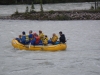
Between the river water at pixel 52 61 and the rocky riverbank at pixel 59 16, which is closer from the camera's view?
the river water at pixel 52 61

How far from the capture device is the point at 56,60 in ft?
64.9

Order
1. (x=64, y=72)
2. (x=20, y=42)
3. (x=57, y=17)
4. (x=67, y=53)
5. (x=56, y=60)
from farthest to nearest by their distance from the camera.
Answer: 1. (x=57, y=17)
2. (x=20, y=42)
3. (x=67, y=53)
4. (x=56, y=60)
5. (x=64, y=72)

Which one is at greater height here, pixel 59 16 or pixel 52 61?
pixel 59 16

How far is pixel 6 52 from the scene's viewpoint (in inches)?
889

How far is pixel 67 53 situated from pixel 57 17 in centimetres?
3500

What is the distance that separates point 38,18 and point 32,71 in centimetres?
4053

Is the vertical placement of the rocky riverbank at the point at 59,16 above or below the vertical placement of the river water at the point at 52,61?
above

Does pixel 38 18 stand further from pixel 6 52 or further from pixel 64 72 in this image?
pixel 64 72

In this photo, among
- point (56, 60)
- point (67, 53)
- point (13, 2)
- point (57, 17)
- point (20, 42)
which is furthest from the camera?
point (13, 2)

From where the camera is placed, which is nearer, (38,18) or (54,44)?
(54,44)

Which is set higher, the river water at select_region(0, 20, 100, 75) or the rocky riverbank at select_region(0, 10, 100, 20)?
the rocky riverbank at select_region(0, 10, 100, 20)

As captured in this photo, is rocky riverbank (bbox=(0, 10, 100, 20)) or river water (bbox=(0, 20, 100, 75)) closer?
river water (bbox=(0, 20, 100, 75))

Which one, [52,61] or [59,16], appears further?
[59,16]

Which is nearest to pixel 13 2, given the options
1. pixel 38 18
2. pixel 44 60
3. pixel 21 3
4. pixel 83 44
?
pixel 21 3
